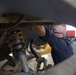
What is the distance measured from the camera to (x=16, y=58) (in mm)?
896

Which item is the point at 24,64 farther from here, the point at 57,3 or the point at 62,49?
the point at 62,49

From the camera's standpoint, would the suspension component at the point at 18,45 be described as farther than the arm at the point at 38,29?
No

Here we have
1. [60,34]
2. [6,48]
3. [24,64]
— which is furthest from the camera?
[60,34]

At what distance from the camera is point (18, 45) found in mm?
841

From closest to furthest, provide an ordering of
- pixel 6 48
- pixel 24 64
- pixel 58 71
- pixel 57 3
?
1. pixel 57 3
2. pixel 58 71
3. pixel 24 64
4. pixel 6 48

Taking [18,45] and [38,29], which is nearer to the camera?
[18,45]

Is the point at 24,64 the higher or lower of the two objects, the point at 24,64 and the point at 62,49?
the higher

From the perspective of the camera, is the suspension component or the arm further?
the arm

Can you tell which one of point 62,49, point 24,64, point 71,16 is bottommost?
point 62,49

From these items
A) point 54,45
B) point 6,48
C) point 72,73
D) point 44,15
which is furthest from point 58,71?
point 54,45

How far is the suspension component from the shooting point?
812mm

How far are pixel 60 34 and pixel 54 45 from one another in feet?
0.86

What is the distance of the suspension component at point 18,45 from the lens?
0.81m

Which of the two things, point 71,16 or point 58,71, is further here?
point 58,71
